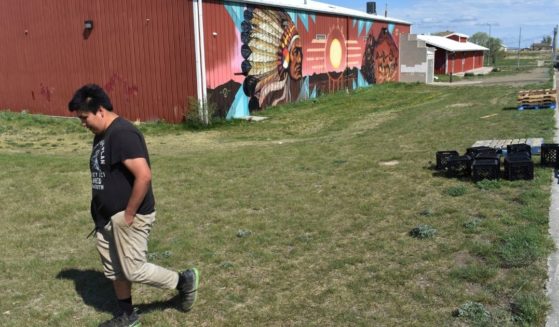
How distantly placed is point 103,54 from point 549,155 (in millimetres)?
15729

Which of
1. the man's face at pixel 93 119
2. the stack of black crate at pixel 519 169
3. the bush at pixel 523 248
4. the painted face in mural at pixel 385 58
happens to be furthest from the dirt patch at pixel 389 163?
the painted face in mural at pixel 385 58

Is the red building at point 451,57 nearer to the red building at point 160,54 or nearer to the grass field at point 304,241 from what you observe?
the red building at point 160,54

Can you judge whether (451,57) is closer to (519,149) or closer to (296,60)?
(296,60)

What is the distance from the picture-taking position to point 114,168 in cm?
370

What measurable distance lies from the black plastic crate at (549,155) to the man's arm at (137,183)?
6.45m

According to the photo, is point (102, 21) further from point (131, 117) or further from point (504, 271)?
point (504, 271)

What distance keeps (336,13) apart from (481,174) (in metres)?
21.5

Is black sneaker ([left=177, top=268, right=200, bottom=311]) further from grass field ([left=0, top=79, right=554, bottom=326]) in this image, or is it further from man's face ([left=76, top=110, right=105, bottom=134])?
man's face ([left=76, top=110, right=105, bottom=134])

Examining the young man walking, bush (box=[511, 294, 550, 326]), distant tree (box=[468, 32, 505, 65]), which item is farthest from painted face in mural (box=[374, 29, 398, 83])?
distant tree (box=[468, 32, 505, 65])

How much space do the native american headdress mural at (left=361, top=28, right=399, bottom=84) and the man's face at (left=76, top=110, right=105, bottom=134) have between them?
1171 inches

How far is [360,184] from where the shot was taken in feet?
26.0

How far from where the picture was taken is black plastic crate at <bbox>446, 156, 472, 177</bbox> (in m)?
7.71

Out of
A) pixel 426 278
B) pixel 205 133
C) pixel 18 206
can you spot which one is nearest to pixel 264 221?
pixel 426 278

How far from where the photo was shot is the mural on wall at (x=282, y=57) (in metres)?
18.4
